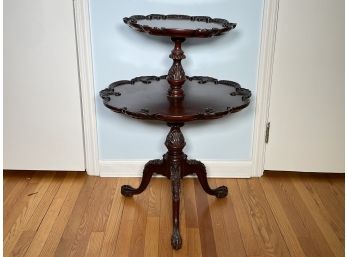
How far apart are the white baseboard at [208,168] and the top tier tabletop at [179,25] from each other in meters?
0.85

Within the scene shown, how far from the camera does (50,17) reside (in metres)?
1.99

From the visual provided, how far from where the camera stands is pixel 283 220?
1938mm

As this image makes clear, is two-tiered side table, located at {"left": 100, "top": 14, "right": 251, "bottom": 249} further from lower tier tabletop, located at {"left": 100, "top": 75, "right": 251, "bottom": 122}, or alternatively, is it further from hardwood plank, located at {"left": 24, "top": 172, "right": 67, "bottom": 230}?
hardwood plank, located at {"left": 24, "top": 172, "right": 67, "bottom": 230}

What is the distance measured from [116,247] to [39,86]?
3.23ft

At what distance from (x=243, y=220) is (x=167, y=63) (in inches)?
35.1

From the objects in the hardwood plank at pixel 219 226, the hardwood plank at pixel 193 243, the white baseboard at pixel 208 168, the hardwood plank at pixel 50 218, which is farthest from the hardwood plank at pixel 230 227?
the hardwood plank at pixel 50 218

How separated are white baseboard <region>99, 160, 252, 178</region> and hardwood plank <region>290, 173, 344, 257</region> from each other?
30cm

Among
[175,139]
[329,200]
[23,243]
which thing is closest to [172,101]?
[175,139]

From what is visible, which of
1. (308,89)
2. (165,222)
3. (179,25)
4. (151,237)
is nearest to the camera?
(179,25)

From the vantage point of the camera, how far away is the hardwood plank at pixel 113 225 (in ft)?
5.65

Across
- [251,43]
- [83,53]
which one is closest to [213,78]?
[251,43]

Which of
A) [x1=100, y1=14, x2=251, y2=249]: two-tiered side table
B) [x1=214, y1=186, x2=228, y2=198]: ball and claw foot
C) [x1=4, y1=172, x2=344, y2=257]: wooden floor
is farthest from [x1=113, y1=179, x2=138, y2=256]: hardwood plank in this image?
[x1=214, y1=186, x2=228, y2=198]: ball and claw foot

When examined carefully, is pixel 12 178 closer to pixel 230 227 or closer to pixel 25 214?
pixel 25 214

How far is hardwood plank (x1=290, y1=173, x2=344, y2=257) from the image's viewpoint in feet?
5.76
